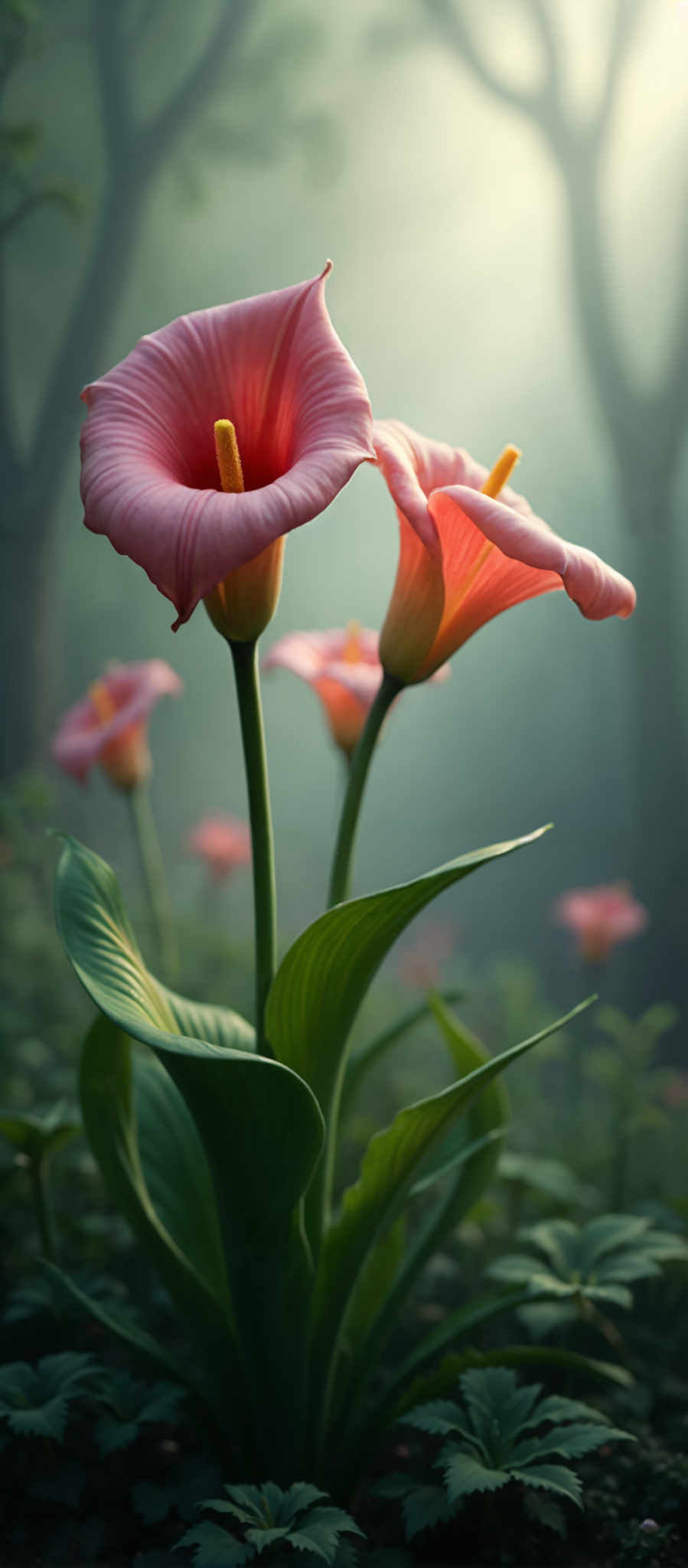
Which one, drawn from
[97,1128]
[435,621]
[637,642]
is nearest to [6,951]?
[97,1128]

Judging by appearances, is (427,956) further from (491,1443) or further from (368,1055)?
(491,1443)

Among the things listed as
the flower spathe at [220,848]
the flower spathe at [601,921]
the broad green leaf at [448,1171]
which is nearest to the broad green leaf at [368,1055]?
the broad green leaf at [448,1171]

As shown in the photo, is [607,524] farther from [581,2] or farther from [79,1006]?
[79,1006]

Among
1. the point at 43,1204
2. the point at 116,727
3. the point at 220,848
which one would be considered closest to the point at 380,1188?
the point at 43,1204

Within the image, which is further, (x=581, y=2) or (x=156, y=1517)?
(x=581, y=2)

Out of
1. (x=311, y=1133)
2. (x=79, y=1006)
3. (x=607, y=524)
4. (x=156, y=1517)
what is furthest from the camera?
(x=607, y=524)

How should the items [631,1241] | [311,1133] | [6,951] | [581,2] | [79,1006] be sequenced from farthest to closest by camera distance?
[581,2]
[6,951]
[79,1006]
[631,1241]
[311,1133]

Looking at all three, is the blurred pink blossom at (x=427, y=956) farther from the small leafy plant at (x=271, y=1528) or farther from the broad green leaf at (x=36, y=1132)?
the small leafy plant at (x=271, y=1528)
